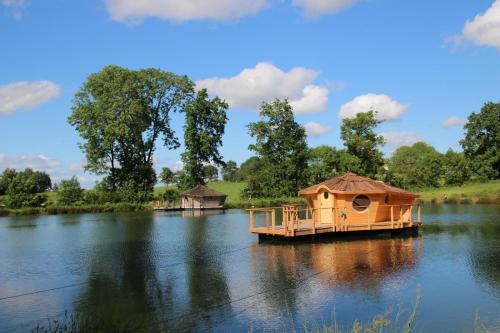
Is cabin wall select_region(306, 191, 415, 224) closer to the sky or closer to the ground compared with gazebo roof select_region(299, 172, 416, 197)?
closer to the ground

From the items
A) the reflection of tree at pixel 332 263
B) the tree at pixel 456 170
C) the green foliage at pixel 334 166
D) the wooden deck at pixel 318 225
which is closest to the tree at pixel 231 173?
the green foliage at pixel 334 166

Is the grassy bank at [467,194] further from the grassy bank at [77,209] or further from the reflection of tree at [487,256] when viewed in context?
the grassy bank at [77,209]

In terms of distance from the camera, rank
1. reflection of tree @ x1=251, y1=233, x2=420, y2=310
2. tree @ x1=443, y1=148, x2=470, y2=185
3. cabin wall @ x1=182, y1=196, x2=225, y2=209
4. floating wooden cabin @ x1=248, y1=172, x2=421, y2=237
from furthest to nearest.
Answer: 1. tree @ x1=443, y1=148, x2=470, y2=185
2. cabin wall @ x1=182, y1=196, x2=225, y2=209
3. floating wooden cabin @ x1=248, y1=172, x2=421, y2=237
4. reflection of tree @ x1=251, y1=233, x2=420, y2=310

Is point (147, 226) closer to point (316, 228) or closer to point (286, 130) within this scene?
point (316, 228)

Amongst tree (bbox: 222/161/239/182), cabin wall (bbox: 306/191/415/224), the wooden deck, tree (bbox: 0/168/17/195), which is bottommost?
the wooden deck

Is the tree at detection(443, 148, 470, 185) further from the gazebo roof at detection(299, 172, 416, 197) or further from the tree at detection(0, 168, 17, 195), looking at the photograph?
the tree at detection(0, 168, 17, 195)

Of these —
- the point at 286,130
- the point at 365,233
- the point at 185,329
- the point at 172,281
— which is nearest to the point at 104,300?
the point at 172,281

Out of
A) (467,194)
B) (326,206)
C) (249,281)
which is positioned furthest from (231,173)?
(249,281)

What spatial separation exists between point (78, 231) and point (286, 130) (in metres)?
40.4

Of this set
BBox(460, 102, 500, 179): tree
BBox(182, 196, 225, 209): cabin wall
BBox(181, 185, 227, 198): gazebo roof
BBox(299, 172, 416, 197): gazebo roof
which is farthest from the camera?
BBox(460, 102, 500, 179): tree

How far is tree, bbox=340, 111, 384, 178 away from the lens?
66.0m

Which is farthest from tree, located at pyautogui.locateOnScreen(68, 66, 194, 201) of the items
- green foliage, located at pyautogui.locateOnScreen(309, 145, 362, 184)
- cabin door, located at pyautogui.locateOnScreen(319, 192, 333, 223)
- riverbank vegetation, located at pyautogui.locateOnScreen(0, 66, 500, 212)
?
cabin door, located at pyautogui.locateOnScreen(319, 192, 333, 223)

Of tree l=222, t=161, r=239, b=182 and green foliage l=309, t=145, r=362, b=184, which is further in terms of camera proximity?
tree l=222, t=161, r=239, b=182

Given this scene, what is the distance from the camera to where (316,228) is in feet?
89.0
